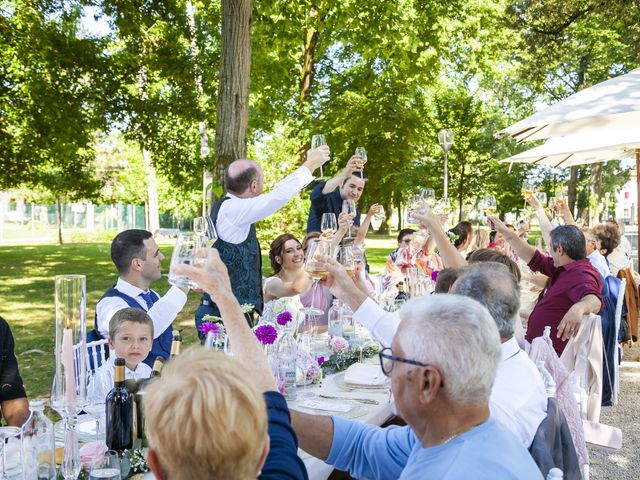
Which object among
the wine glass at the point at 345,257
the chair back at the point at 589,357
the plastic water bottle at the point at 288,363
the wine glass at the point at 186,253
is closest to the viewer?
the wine glass at the point at 186,253

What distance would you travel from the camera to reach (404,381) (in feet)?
6.00

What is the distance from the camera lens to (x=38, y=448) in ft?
6.92

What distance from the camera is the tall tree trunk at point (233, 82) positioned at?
7016mm

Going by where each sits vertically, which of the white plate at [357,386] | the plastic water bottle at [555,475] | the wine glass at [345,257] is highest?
the wine glass at [345,257]

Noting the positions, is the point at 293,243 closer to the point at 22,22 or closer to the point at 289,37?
the point at 289,37

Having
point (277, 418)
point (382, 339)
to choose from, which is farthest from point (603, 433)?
point (277, 418)

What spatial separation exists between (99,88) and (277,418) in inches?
426

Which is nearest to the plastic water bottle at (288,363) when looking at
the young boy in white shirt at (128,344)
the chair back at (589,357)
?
the young boy in white shirt at (128,344)

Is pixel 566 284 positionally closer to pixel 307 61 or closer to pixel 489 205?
pixel 489 205

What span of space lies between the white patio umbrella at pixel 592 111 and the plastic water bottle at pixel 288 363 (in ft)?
12.8

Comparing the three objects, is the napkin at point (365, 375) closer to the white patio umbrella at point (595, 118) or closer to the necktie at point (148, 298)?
the necktie at point (148, 298)

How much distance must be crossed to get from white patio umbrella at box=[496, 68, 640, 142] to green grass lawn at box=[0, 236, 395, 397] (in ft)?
16.6

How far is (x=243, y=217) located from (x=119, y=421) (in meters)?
2.54

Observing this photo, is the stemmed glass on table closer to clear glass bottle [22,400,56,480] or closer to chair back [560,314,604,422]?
clear glass bottle [22,400,56,480]
